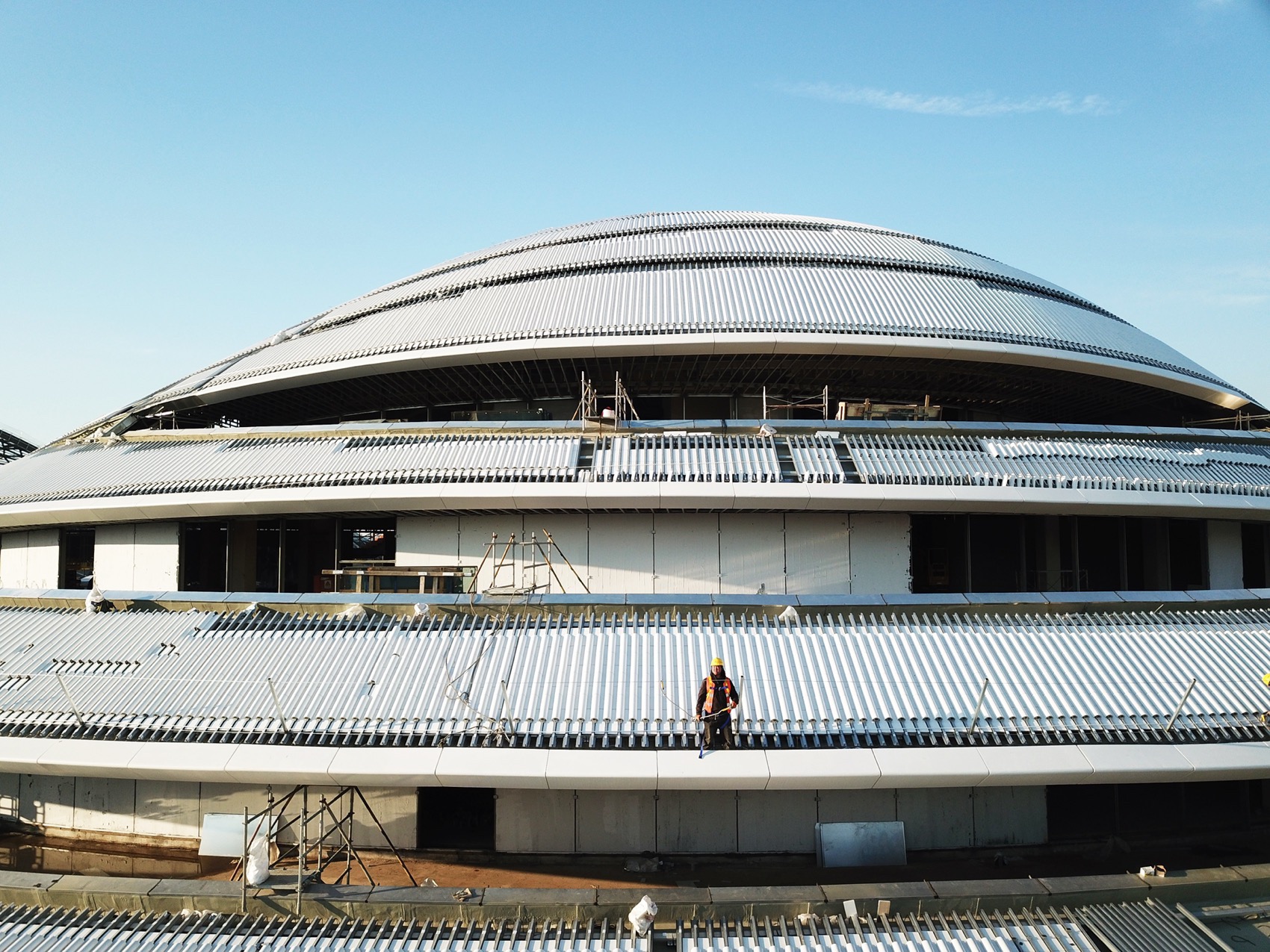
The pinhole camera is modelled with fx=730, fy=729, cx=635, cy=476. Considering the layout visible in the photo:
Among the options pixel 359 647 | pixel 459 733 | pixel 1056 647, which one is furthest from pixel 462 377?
pixel 1056 647

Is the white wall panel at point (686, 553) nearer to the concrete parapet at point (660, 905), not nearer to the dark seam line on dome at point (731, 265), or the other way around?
the concrete parapet at point (660, 905)

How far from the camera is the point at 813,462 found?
49.5 feet

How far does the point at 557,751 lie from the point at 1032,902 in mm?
5884

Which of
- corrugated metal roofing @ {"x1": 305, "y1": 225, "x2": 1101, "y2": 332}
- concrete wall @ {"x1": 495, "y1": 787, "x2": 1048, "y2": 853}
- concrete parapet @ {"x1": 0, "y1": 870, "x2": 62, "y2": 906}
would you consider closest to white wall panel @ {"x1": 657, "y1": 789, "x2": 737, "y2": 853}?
concrete wall @ {"x1": 495, "y1": 787, "x2": 1048, "y2": 853}

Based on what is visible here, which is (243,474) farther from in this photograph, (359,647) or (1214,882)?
(1214,882)

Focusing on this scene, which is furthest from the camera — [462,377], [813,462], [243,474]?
[462,377]

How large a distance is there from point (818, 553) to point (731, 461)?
282 centimetres

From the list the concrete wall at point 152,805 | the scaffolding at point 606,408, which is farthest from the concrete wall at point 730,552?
the concrete wall at point 152,805

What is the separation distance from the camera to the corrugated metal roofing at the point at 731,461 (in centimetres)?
1493

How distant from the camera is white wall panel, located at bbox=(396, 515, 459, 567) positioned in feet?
53.3

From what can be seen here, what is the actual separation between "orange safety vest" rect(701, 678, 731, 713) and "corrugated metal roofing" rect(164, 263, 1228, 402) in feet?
32.1

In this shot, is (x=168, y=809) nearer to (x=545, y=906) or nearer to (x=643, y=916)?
(x=545, y=906)

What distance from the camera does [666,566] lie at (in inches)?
613

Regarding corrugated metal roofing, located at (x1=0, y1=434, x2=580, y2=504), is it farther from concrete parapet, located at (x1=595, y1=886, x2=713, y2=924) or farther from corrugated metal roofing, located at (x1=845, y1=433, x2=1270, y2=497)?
concrete parapet, located at (x1=595, y1=886, x2=713, y2=924)
